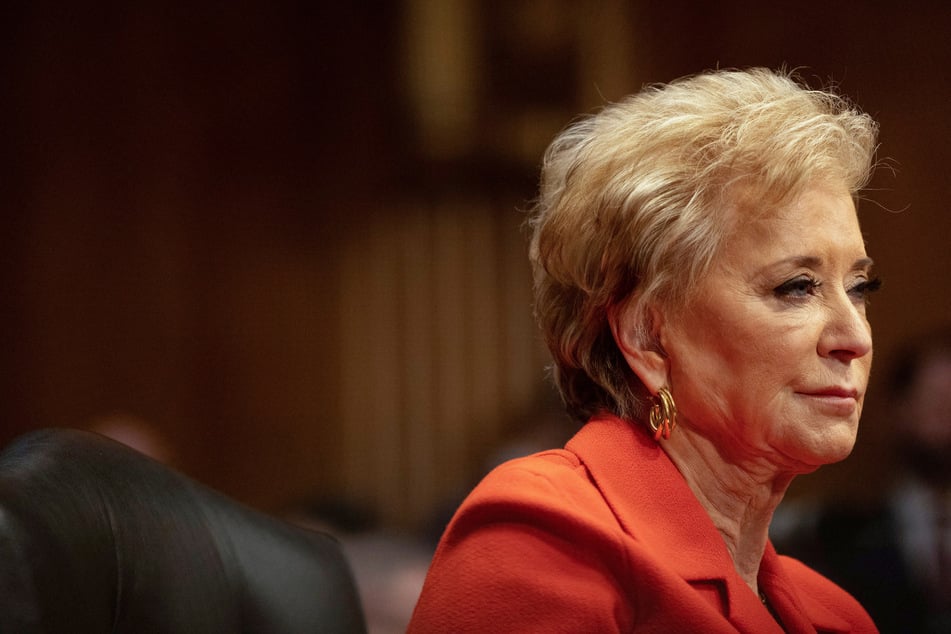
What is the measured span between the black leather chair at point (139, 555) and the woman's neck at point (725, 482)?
1.66 feet

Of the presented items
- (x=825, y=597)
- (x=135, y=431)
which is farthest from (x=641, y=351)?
(x=135, y=431)

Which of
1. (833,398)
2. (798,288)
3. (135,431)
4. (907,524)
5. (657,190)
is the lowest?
(907,524)

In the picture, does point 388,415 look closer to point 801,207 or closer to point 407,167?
point 407,167

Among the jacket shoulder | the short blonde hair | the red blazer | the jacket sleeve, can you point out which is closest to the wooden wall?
the jacket shoulder

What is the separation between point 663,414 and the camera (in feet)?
4.06

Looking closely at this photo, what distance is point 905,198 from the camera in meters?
2.84

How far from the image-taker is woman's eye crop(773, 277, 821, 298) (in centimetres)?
119

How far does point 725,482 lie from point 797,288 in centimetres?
24

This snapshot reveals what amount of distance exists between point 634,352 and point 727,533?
24cm

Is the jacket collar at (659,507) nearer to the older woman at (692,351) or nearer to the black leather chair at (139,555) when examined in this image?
the older woman at (692,351)

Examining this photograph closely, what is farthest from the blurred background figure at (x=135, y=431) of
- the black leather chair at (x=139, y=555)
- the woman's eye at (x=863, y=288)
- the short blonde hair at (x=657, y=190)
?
the woman's eye at (x=863, y=288)

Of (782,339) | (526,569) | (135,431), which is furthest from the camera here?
(135,431)

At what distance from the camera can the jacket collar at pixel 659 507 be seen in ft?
3.75

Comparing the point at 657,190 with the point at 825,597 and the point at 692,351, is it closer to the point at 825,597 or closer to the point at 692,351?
the point at 692,351
